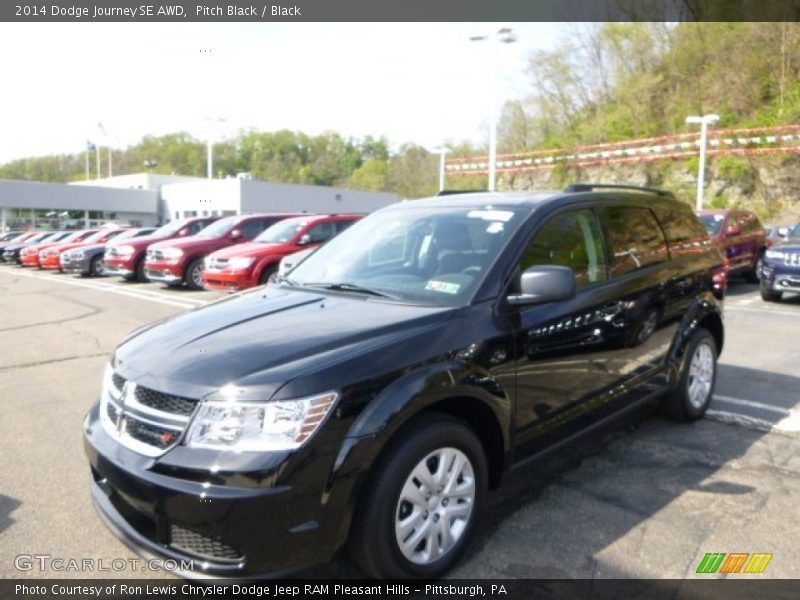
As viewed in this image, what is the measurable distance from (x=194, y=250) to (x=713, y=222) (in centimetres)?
1111

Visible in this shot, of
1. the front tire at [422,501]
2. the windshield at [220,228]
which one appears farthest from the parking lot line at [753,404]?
the windshield at [220,228]

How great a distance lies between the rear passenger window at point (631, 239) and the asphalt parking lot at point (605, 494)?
1.28 meters

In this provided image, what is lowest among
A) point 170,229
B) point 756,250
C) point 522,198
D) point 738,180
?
point 756,250

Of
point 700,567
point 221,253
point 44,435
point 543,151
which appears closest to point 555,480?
point 700,567

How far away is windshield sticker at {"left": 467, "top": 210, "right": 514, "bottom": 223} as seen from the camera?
3799 millimetres

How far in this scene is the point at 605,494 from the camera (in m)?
3.79

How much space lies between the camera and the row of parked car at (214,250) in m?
12.3

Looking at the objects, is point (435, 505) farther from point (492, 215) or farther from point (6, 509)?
point (6, 509)

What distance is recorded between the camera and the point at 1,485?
157 inches

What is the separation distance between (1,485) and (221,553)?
7.55 ft

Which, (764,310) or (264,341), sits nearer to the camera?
(264,341)

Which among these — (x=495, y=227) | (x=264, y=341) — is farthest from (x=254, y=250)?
(x=264, y=341)

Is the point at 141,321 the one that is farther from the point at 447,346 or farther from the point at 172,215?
the point at 172,215

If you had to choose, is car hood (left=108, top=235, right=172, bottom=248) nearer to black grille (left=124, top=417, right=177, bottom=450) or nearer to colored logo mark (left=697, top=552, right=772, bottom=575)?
black grille (left=124, top=417, right=177, bottom=450)
